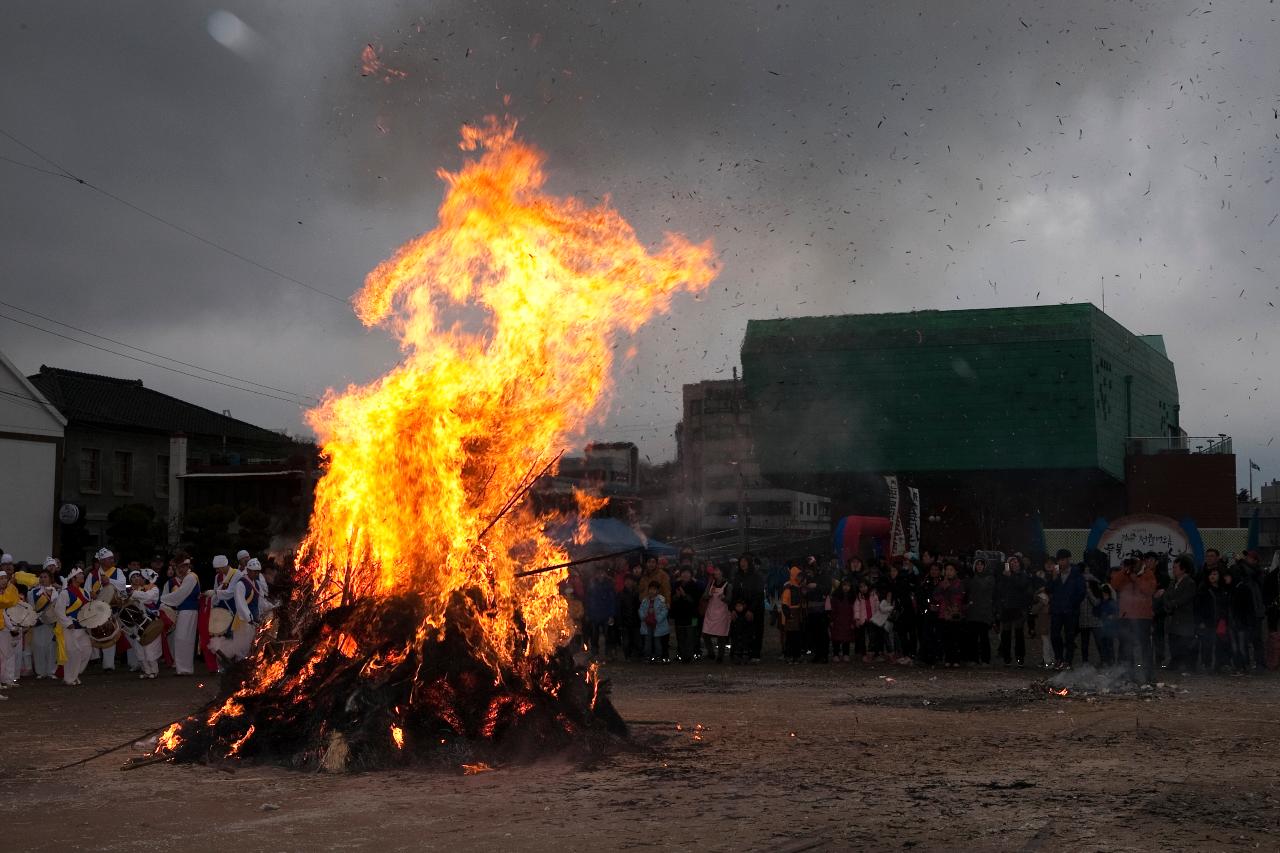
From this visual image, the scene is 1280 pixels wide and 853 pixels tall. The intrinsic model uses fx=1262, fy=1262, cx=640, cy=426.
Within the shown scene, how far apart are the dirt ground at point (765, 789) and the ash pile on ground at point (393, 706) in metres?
0.33

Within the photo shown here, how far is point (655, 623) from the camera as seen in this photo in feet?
69.3

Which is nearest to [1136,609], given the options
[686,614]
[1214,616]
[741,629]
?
[1214,616]

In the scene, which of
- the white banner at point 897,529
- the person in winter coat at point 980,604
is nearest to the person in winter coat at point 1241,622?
the person in winter coat at point 980,604

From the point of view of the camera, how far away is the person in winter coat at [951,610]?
62.9 ft

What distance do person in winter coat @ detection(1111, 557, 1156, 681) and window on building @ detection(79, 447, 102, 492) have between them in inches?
1583

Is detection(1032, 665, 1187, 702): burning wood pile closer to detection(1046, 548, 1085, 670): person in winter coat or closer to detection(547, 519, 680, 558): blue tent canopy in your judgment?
detection(1046, 548, 1085, 670): person in winter coat

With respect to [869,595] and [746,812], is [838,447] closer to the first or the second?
[869,595]

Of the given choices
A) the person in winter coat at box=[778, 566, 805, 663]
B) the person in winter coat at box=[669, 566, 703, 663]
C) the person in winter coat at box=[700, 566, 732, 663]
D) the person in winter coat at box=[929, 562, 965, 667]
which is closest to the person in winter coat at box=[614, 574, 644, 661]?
the person in winter coat at box=[669, 566, 703, 663]

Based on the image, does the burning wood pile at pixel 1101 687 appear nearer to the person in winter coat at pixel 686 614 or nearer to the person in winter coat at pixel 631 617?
the person in winter coat at pixel 686 614

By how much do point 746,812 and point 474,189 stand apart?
631 centimetres

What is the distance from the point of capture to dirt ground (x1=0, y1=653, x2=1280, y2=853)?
7.25m

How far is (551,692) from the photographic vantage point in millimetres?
10852

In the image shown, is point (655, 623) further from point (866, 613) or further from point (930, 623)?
point (930, 623)


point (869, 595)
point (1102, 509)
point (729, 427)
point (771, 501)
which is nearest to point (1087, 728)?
point (869, 595)
